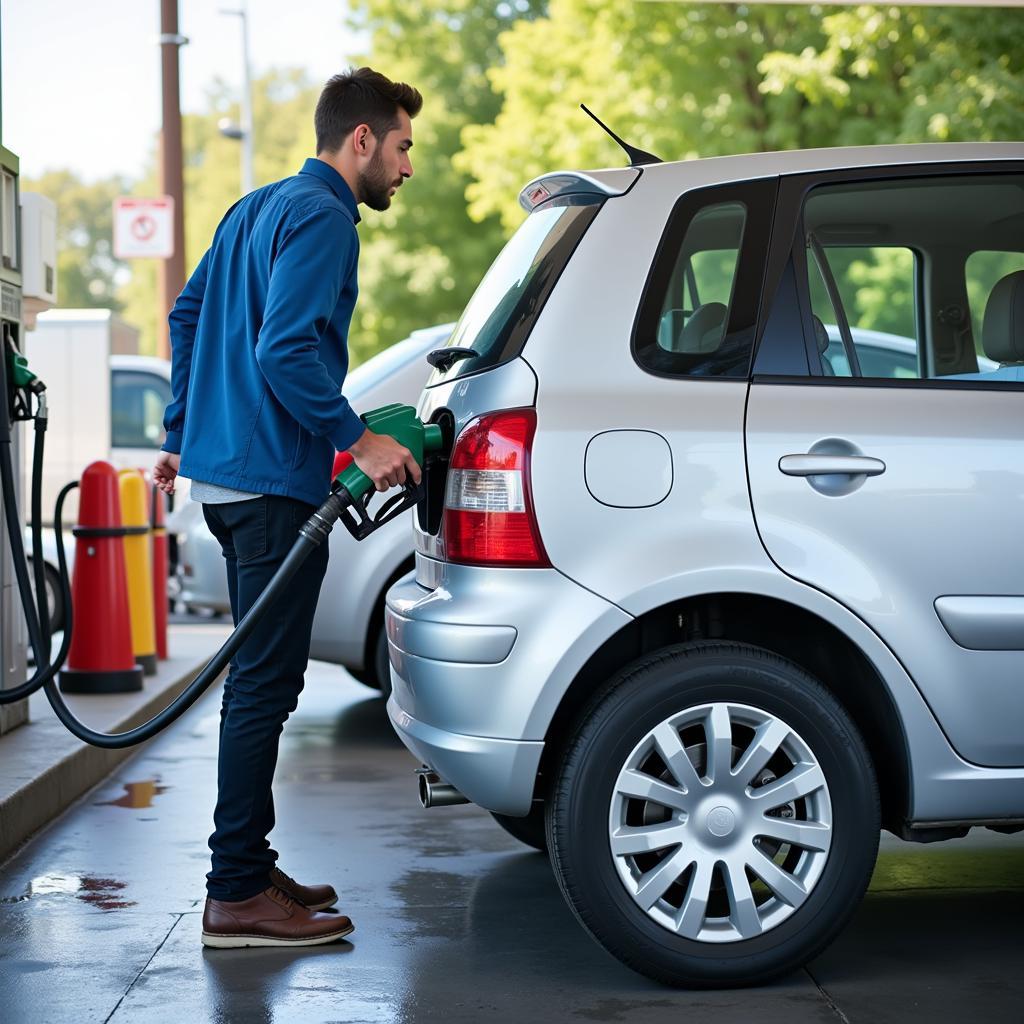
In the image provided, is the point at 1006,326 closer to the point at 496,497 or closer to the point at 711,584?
the point at 711,584

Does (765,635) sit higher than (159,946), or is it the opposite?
(765,635)

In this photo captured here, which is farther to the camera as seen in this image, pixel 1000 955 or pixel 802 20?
pixel 802 20

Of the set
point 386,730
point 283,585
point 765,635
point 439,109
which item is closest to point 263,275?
Answer: point 283,585

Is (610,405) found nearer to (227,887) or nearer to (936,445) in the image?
(936,445)

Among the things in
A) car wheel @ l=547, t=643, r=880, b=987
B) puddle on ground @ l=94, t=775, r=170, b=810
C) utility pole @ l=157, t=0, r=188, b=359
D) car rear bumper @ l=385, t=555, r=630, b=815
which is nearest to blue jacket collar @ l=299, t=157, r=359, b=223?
car rear bumper @ l=385, t=555, r=630, b=815

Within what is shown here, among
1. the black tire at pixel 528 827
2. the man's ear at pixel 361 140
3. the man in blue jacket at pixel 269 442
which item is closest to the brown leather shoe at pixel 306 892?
the man in blue jacket at pixel 269 442

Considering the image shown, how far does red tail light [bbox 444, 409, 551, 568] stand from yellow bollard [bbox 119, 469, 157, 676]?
467 cm

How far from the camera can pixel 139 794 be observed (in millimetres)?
6215

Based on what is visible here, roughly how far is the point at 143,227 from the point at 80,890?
11.3 metres

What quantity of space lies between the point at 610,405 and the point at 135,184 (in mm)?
73532

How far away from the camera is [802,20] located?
1756cm

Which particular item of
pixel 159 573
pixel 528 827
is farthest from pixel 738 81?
pixel 528 827

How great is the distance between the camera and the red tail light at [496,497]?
3.71 meters

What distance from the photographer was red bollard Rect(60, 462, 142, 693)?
25.4 feet
